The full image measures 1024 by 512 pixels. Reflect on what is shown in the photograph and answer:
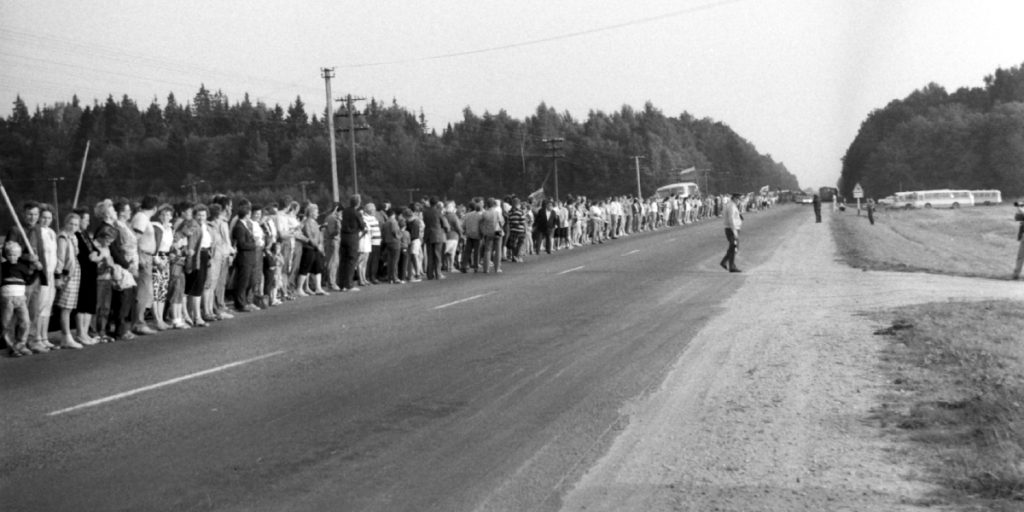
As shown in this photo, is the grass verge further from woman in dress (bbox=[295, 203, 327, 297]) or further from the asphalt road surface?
woman in dress (bbox=[295, 203, 327, 297])

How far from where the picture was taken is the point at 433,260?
2628 cm

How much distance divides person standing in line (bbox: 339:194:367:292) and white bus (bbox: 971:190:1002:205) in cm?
10562

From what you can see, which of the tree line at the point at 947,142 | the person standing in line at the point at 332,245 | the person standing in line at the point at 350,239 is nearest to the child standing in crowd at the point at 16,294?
the person standing in line at the point at 332,245

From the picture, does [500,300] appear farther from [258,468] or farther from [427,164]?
[427,164]

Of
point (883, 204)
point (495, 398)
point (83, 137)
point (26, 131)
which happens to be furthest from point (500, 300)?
point (883, 204)

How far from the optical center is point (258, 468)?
6832 millimetres

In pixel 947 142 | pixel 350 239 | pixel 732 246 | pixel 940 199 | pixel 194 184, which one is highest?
pixel 947 142

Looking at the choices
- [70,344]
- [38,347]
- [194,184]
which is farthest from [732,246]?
[194,184]

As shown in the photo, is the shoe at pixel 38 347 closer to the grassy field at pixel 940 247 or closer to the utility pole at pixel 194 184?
the grassy field at pixel 940 247

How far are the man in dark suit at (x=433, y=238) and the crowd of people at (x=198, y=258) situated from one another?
1.2 inches

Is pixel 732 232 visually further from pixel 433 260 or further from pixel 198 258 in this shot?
pixel 198 258

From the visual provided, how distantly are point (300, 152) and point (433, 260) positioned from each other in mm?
85489

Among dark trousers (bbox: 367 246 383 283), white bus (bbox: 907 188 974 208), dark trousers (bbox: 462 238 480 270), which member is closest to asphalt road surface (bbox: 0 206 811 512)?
dark trousers (bbox: 367 246 383 283)

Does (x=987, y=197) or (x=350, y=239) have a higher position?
(x=350, y=239)
